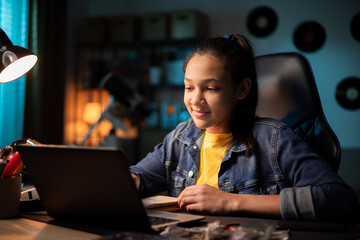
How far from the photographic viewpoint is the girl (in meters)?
0.79

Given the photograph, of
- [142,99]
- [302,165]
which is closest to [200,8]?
[142,99]

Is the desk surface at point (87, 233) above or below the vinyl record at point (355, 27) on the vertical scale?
below

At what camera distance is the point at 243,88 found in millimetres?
1140

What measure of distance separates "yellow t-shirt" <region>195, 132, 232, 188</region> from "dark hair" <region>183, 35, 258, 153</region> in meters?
0.04

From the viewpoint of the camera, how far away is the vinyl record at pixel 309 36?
3.86 metres

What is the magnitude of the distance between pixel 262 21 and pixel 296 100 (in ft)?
10.1

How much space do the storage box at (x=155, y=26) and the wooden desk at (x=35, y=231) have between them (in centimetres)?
356

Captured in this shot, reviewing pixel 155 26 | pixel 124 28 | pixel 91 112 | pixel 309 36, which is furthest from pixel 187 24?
pixel 91 112

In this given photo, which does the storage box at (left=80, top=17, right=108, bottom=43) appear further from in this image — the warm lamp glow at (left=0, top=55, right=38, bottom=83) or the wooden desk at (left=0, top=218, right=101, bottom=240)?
the wooden desk at (left=0, top=218, right=101, bottom=240)

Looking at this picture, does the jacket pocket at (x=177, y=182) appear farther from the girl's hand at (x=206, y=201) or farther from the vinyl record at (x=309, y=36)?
the vinyl record at (x=309, y=36)

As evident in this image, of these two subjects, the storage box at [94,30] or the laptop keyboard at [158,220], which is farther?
the storage box at [94,30]

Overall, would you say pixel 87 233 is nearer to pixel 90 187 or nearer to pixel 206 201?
pixel 90 187

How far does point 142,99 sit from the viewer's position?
14.0 feet

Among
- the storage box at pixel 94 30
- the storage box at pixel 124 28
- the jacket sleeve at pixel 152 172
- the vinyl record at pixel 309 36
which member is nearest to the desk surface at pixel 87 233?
the jacket sleeve at pixel 152 172
